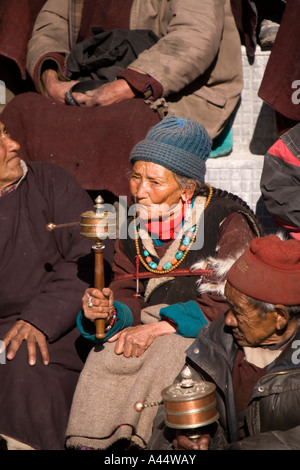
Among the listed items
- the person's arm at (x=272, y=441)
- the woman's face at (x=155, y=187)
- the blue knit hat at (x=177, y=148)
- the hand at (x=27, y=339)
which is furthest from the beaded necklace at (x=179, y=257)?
the person's arm at (x=272, y=441)

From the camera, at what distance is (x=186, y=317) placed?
411 centimetres

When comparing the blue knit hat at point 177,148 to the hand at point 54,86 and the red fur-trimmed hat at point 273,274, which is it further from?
the hand at point 54,86

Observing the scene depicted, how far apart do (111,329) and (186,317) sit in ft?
1.33

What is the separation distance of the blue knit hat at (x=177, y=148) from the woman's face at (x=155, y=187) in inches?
1.6

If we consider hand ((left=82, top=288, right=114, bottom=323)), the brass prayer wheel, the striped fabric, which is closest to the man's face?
the brass prayer wheel

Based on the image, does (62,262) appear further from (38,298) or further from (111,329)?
(111,329)

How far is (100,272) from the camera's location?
392 cm

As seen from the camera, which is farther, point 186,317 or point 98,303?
point 186,317

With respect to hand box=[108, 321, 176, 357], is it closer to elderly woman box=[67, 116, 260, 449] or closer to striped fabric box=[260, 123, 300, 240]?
elderly woman box=[67, 116, 260, 449]

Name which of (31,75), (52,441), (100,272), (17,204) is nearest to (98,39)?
(31,75)

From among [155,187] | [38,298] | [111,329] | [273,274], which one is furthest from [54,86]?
[273,274]

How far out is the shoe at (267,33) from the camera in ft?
19.5

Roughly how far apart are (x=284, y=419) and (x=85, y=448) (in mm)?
1090
